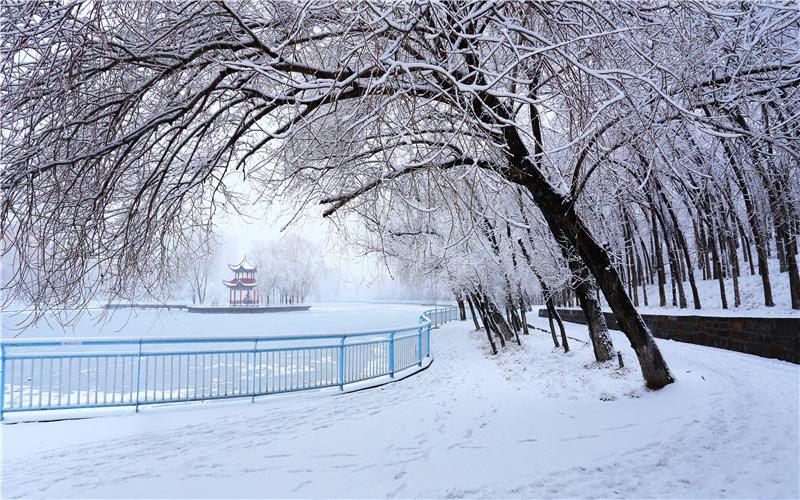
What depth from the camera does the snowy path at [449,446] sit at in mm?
3936

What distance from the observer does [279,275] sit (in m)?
69.9

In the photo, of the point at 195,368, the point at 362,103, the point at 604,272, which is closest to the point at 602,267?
the point at 604,272

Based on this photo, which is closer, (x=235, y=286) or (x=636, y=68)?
(x=636, y=68)

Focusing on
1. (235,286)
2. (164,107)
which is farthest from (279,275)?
(164,107)

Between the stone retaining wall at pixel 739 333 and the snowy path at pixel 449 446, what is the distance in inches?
57.5

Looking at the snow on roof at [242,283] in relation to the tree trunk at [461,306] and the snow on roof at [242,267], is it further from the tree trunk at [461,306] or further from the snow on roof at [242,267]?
the tree trunk at [461,306]

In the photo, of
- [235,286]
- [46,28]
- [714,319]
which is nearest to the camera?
[46,28]

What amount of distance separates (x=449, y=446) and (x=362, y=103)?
14.2ft

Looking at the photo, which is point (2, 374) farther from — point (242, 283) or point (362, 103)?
point (242, 283)

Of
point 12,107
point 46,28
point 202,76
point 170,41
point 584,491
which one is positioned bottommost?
point 584,491

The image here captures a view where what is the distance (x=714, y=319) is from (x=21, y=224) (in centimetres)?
1654

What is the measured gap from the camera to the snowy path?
394cm

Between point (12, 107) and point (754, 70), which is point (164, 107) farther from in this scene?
point (754, 70)

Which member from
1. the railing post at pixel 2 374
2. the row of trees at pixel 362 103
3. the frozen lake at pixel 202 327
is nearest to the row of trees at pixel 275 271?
the frozen lake at pixel 202 327
